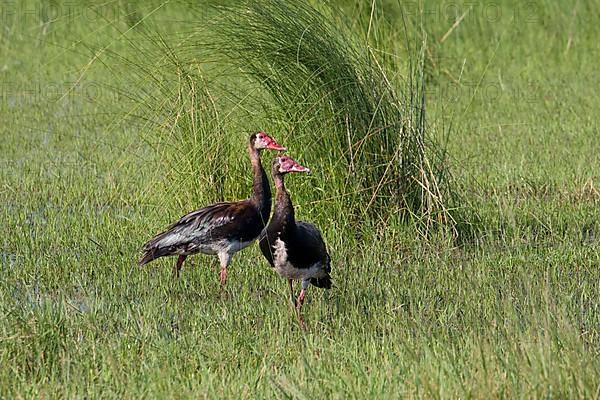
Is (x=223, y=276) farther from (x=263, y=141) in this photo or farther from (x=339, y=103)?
(x=339, y=103)

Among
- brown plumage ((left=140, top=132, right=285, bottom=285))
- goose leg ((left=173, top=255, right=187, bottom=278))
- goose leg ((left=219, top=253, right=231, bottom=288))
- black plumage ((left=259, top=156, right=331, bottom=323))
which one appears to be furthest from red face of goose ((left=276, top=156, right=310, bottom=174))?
goose leg ((left=173, top=255, right=187, bottom=278))

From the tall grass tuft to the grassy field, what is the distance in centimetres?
2

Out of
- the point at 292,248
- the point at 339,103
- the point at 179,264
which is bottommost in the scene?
the point at 179,264

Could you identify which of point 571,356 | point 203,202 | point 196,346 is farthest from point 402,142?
point 571,356

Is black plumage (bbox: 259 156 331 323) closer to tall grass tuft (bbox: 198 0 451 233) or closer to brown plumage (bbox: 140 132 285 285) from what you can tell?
brown plumage (bbox: 140 132 285 285)

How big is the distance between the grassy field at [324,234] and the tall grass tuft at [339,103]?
0.02 m

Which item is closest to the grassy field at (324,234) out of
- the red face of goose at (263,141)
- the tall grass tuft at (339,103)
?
the tall grass tuft at (339,103)

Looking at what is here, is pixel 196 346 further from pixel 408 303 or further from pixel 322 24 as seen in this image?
pixel 322 24

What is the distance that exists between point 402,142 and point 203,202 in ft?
4.60

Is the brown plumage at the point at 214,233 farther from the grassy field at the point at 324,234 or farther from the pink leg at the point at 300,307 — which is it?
the pink leg at the point at 300,307

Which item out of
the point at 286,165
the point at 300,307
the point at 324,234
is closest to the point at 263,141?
the point at 286,165

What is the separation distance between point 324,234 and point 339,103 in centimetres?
85

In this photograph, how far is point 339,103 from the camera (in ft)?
24.9

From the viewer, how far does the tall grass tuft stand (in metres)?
7.44
